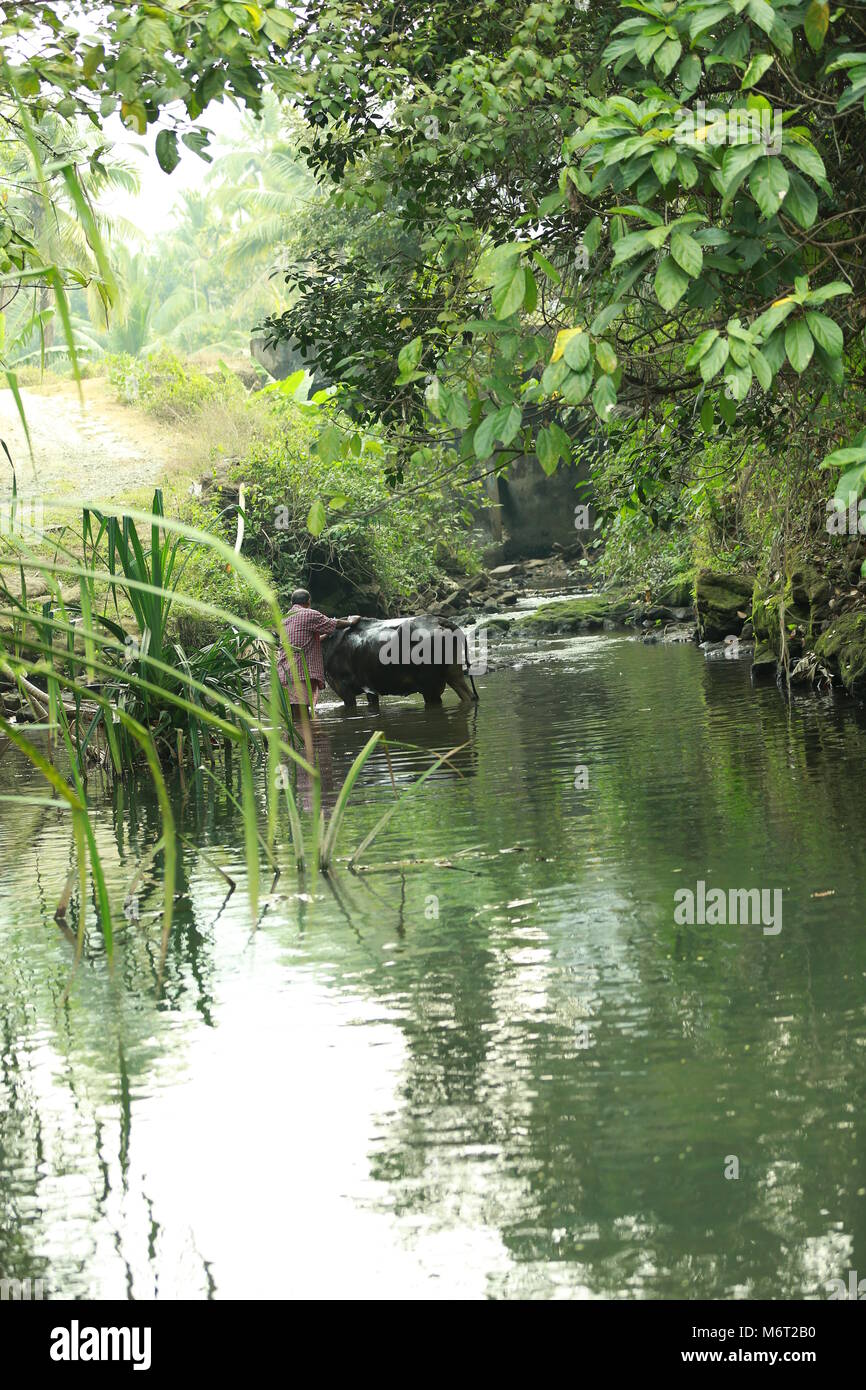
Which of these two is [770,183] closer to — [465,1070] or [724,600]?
[465,1070]

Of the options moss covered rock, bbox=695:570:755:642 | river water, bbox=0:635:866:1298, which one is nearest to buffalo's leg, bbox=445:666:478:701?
moss covered rock, bbox=695:570:755:642

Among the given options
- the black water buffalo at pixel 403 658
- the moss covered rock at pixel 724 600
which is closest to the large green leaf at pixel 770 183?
the black water buffalo at pixel 403 658

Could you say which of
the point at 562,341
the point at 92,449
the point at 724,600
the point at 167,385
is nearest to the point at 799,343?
the point at 562,341

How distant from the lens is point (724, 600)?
16797 mm

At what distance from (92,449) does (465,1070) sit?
23339 millimetres

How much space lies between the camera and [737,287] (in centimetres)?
623

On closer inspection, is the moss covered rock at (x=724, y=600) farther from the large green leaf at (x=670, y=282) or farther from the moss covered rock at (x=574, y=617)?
the large green leaf at (x=670, y=282)

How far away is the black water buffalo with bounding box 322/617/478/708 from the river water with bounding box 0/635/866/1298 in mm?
6237

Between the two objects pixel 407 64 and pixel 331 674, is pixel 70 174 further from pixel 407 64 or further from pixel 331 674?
pixel 331 674

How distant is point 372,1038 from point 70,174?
2.59 m

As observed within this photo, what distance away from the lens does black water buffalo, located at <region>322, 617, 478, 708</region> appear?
540 inches

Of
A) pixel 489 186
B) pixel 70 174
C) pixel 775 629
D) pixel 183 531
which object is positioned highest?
pixel 489 186

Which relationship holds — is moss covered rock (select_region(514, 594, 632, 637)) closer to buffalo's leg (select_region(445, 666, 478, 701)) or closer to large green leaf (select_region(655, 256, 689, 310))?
buffalo's leg (select_region(445, 666, 478, 701))

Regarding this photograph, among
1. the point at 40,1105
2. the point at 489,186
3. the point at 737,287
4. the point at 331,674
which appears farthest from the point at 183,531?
the point at 331,674
